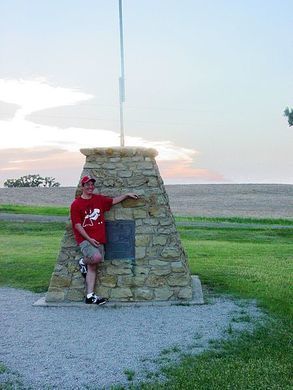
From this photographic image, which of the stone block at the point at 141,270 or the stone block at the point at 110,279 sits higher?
the stone block at the point at 141,270

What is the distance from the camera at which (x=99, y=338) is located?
8.89 m

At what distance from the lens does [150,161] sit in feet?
36.6

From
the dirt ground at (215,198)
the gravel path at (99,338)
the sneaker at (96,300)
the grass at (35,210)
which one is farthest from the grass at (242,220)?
the sneaker at (96,300)

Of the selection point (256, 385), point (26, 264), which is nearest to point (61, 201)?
point (26, 264)

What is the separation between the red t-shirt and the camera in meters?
10.9

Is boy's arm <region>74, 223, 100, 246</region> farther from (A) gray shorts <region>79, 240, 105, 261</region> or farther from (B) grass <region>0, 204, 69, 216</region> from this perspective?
(B) grass <region>0, 204, 69, 216</region>

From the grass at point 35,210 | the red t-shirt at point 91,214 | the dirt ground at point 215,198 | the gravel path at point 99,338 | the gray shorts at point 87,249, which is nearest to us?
the gravel path at point 99,338

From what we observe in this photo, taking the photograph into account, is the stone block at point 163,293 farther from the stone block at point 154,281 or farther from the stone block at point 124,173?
the stone block at point 124,173

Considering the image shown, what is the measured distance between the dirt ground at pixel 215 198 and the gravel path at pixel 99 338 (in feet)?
83.5

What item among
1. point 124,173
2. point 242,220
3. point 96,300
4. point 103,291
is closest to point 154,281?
point 103,291

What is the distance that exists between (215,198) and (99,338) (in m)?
38.8

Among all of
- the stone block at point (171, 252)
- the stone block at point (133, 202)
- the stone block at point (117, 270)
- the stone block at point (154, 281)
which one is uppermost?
the stone block at point (133, 202)

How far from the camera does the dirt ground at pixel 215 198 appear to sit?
1502 inches

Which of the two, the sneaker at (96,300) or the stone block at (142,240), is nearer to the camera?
the sneaker at (96,300)
